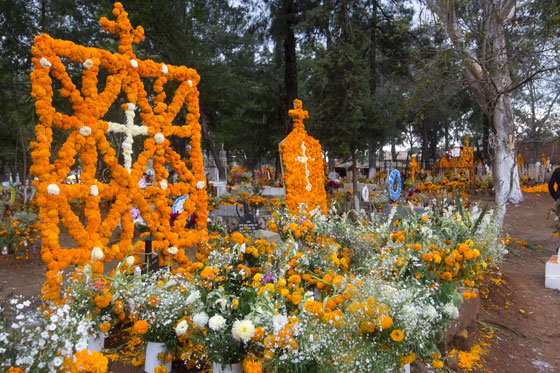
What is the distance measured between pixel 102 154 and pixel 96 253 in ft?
3.31

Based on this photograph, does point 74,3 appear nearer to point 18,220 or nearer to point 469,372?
point 18,220

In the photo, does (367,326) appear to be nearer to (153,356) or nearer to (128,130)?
(153,356)

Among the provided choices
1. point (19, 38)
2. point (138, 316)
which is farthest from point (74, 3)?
point (138, 316)

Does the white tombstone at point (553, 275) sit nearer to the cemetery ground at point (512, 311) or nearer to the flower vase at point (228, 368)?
the cemetery ground at point (512, 311)

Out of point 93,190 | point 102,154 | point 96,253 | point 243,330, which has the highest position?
point 102,154

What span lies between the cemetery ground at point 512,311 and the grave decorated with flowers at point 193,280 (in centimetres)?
65

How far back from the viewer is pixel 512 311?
528 centimetres

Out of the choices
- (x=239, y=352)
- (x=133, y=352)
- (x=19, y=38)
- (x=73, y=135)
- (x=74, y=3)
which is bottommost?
(x=133, y=352)

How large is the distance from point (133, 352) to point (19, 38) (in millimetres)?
11187

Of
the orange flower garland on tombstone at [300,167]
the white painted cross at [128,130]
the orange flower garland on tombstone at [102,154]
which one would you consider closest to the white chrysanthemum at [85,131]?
the orange flower garland on tombstone at [102,154]

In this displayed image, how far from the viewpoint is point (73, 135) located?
154 inches

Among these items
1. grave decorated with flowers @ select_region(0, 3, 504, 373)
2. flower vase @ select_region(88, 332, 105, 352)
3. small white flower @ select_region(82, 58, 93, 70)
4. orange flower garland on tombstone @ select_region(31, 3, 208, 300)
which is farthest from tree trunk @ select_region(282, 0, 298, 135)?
flower vase @ select_region(88, 332, 105, 352)

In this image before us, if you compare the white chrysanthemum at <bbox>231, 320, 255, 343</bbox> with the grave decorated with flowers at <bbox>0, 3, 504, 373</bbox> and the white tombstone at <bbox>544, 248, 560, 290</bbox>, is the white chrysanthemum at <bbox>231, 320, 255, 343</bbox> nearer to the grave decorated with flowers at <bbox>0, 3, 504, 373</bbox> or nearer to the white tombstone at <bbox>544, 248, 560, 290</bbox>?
the grave decorated with flowers at <bbox>0, 3, 504, 373</bbox>

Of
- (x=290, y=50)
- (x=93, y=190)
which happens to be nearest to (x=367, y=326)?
(x=93, y=190)
